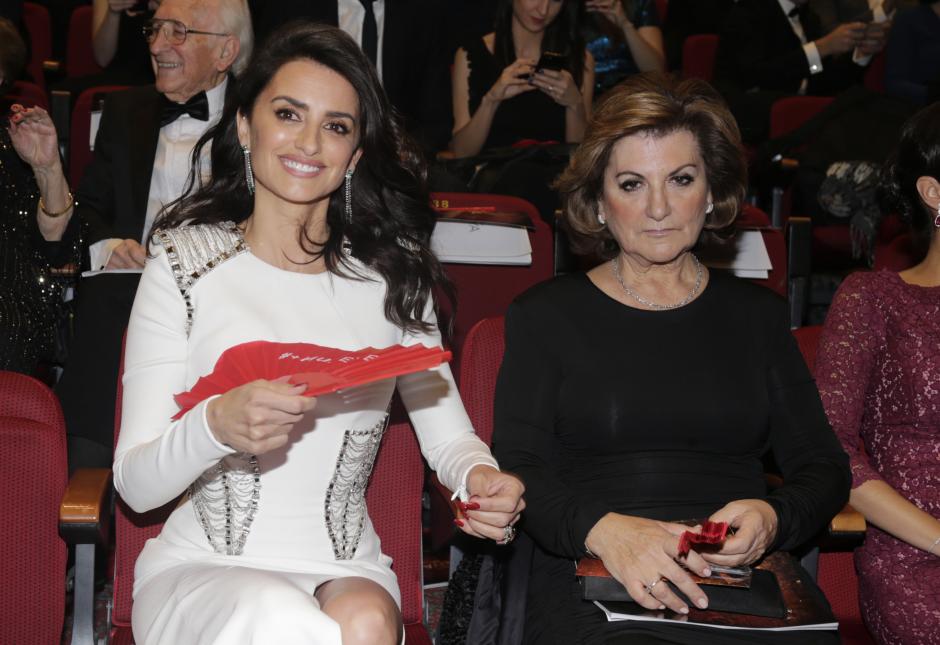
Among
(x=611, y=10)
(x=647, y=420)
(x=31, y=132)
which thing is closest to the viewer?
(x=647, y=420)

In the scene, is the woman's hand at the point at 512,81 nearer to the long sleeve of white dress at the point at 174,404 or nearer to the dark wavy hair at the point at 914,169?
the dark wavy hair at the point at 914,169

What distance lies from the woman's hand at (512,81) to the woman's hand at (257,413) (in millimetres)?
2573

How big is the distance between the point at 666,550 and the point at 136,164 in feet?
6.29

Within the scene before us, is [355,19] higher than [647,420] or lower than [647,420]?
higher

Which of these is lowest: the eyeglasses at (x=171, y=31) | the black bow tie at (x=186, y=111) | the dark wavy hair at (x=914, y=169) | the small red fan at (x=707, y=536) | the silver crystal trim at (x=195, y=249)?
the small red fan at (x=707, y=536)

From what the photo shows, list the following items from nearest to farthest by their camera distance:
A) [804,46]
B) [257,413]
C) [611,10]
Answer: [257,413], [611,10], [804,46]

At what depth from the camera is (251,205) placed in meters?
2.39

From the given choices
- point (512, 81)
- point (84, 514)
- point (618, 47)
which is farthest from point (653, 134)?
point (618, 47)

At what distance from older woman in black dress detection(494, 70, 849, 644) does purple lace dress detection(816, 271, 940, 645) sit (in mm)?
110

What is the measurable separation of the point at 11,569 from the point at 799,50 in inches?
168

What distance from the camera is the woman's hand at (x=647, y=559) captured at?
2.05 meters

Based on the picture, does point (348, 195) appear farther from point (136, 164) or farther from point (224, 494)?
point (136, 164)

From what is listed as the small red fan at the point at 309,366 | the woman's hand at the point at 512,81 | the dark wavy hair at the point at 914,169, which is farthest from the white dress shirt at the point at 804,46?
the small red fan at the point at 309,366

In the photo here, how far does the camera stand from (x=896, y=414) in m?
2.51
